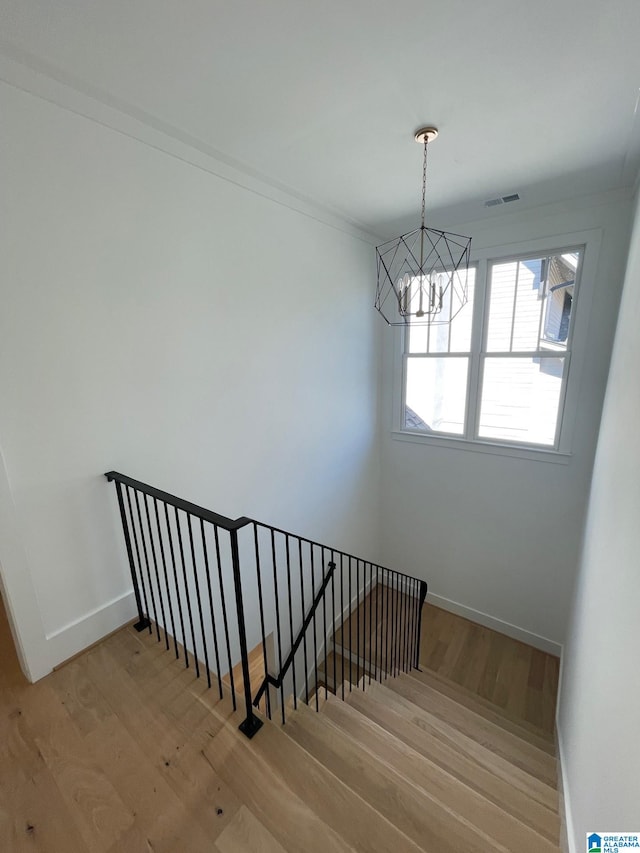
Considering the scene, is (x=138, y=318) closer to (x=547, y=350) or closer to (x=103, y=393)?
(x=103, y=393)

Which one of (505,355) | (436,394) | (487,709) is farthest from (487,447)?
(487,709)

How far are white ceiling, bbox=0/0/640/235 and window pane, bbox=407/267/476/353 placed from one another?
1.27 meters

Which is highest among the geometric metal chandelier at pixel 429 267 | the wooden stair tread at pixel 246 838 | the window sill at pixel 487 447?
the geometric metal chandelier at pixel 429 267

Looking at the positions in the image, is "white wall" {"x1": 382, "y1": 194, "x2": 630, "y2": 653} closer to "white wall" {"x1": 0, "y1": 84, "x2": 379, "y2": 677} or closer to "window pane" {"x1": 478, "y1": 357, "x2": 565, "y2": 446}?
"window pane" {"x1": 478, "y1": 357, "x2": 565, "y2": 446}

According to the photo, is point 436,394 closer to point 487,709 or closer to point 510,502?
point 510,502

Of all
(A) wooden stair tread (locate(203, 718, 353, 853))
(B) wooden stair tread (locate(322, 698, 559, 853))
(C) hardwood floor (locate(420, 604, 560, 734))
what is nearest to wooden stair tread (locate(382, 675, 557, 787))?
(C) hardwood floor (locate(420, 604, 560, 734))

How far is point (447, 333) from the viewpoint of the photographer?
12.3ft

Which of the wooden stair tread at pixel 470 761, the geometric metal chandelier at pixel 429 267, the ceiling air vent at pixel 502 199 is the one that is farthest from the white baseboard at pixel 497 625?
the ceiling air vent at pixel 502 199

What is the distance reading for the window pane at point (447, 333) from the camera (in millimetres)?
3553

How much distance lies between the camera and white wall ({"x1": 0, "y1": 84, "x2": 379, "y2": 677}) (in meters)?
1.58

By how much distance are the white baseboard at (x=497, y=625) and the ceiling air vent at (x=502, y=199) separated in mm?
4164

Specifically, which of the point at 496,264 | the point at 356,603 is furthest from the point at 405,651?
the point at 496,264

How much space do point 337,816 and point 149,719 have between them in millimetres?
917

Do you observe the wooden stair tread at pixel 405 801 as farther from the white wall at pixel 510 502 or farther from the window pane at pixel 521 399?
the window pane at pixel 521 399
